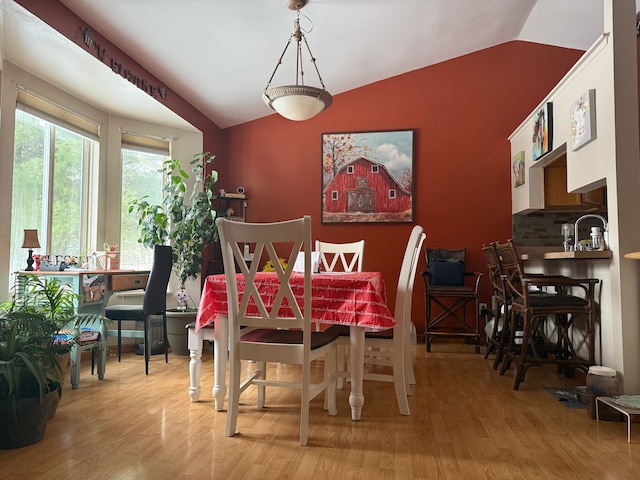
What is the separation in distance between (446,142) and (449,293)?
1.81 metres

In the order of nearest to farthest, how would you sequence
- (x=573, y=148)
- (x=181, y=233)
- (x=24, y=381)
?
(x=24, y=381) → (x=573, y=148) → (x=181, y=233)

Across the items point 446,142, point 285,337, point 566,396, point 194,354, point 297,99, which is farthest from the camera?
point 446,142

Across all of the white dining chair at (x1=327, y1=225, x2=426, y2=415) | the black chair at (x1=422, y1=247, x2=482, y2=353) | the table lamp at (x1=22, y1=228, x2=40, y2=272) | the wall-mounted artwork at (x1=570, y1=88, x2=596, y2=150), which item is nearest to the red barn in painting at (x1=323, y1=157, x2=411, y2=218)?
the black chair at (x1=422, y1=247, x2=482, y2=353)

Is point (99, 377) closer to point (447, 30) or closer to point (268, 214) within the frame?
point (268, 214)

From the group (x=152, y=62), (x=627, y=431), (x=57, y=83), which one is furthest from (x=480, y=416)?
(x=57, y=83)

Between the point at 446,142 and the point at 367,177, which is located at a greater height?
the point at 446,142

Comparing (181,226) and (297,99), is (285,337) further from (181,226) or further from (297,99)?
(181,226)

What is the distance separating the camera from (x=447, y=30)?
493 centimetres

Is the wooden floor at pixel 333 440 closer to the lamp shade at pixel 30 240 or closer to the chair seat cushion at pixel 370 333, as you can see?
the chair seat cushion at pixel 370 333

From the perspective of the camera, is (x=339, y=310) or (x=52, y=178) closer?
(x=339, y=310)

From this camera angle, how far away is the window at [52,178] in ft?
12.9

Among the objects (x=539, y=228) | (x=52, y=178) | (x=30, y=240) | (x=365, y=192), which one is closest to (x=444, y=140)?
(x=365, y=192)

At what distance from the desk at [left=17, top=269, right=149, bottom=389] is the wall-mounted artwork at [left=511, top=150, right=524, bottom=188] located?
12.8ft

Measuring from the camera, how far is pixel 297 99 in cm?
331
